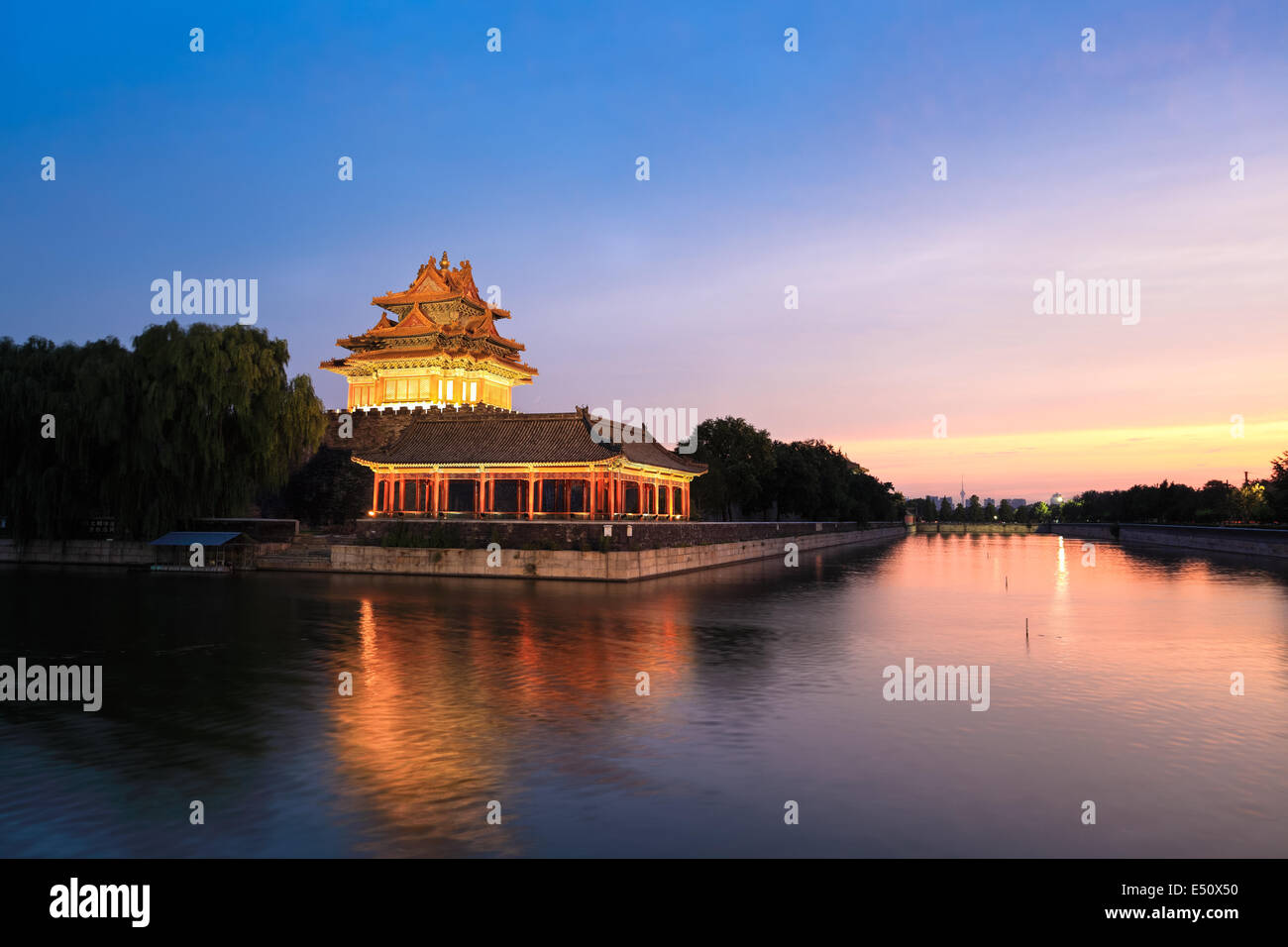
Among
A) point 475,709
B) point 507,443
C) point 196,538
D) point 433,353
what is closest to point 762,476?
point 433,353

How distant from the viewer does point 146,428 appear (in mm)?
31984

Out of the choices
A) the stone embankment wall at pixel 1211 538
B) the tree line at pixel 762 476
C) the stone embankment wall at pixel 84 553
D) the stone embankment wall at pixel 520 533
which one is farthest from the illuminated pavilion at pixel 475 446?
the stone embankment wall at pixel 1211 538

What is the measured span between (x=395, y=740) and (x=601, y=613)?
39.1 ft

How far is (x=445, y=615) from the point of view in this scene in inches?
805

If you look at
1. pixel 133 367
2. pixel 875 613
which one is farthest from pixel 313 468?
pixel 875 613

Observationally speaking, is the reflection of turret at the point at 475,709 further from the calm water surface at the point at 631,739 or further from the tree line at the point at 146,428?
the tree line at the point at 146,428

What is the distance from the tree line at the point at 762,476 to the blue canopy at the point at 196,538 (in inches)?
1218

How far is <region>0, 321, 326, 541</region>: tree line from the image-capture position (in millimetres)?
32281

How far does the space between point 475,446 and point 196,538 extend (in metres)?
11.3

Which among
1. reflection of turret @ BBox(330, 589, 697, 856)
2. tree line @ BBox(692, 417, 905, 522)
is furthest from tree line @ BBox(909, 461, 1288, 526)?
reflection of turret @ BBox(330, 589, 697, 856)

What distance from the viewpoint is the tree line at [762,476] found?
5769 cm

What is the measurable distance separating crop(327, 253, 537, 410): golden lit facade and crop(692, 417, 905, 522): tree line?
1433cm

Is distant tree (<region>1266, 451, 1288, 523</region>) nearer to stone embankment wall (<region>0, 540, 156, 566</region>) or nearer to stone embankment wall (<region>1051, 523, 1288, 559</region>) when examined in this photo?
stone embankment wall (<region>1051, 523, 1288, 559</region>)
